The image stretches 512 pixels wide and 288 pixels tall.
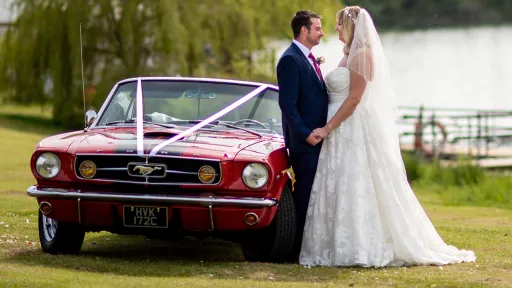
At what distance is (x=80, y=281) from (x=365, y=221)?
2375 millimetres

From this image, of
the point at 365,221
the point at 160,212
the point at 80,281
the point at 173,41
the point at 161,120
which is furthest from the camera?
the point at 173,41

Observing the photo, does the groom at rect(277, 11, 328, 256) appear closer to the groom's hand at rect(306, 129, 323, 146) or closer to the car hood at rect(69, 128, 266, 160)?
the groom's hand at rect(306, 129, 323, 146)

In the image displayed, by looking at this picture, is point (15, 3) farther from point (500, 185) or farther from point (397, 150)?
point (397, 150)

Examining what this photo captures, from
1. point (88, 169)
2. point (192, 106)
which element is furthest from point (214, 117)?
point (88, 169)

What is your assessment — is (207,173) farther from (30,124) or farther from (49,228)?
(30,124)

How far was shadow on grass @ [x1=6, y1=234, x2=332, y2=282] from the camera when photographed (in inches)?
299

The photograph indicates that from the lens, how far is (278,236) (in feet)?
26.5

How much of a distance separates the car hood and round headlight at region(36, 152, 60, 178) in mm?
146

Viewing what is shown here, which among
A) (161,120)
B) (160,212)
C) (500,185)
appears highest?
(161,120)

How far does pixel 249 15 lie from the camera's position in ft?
91.7

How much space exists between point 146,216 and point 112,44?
67.1ft

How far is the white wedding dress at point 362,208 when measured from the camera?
8.25m

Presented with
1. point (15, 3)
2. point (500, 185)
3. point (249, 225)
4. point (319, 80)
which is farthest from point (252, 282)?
point (15, 3)

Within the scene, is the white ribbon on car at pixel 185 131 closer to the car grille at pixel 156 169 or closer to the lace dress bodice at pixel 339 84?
the car grille at pixel 156 169
